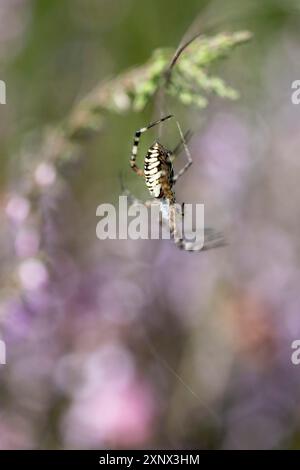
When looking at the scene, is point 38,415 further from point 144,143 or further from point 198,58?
point 198,58

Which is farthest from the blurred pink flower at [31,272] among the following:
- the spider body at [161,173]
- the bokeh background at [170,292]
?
the spider body at [161,173]

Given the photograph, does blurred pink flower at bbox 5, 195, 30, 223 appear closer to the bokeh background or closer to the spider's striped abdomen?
the bokeh background

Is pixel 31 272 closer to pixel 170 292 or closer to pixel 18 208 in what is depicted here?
pixel 18 208

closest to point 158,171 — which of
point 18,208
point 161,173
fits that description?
point 161,173

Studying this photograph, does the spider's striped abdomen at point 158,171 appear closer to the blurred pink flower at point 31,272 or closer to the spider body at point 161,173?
the spider body at point 161,173

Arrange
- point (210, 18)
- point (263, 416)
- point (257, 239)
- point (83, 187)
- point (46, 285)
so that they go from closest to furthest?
point (210, 18), point (46, 285), point (263, 416), point (257, 239), point (83, 187)

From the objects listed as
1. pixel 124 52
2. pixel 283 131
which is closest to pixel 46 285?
pixel 283 131
